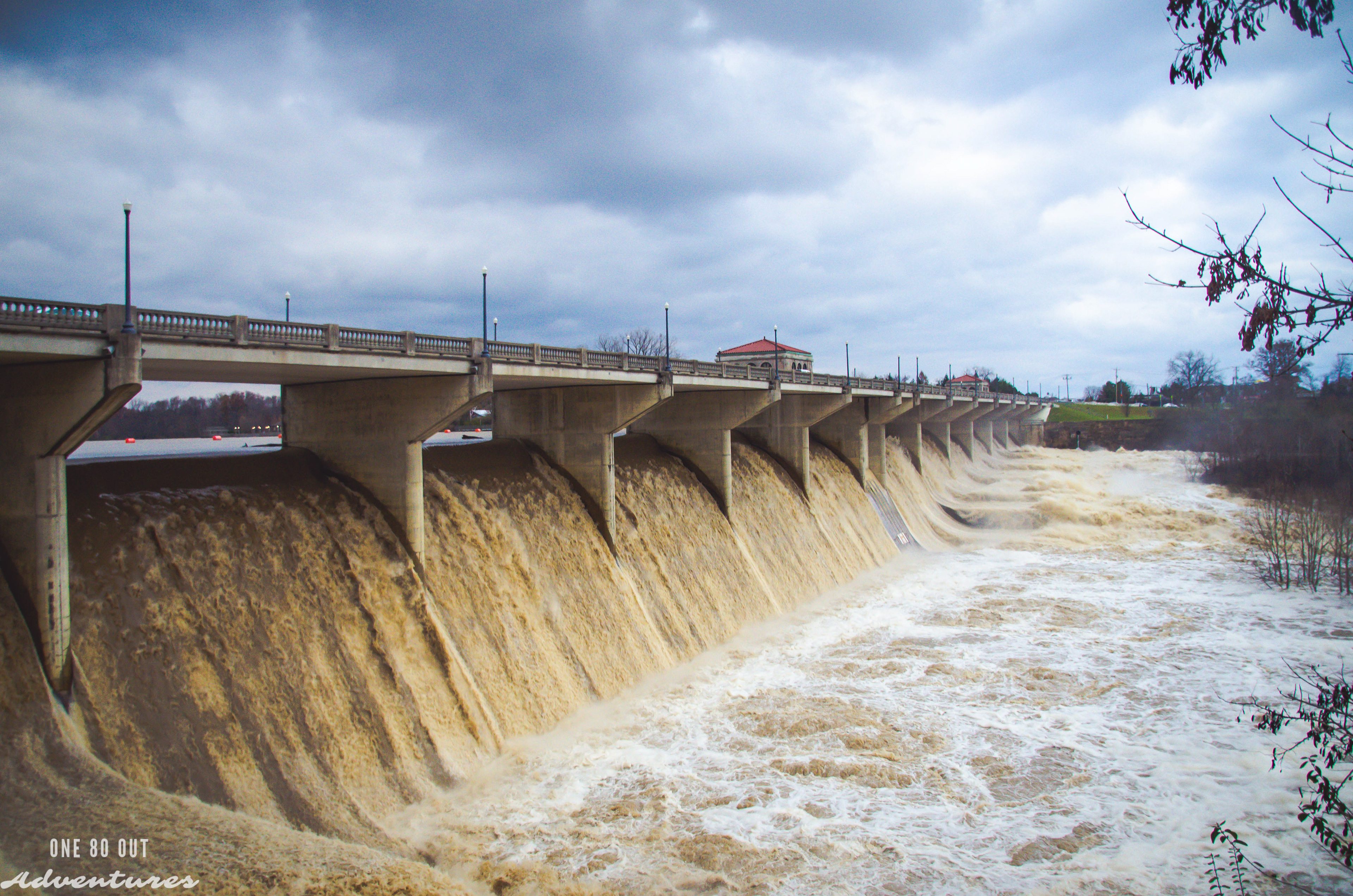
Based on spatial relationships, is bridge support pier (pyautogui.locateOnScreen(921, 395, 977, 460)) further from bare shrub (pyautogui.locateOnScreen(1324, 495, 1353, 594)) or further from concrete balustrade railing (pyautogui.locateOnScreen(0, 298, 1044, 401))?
concrete balustrade railing (pyautogui.locateOnScreen(0, 298, 1044, 401))

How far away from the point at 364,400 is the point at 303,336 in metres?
3.82

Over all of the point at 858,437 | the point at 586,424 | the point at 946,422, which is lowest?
the point at 858,437

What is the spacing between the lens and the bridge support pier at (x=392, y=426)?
61.8 feet

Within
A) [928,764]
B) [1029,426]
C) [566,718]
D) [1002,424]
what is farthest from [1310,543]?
[1029,426]

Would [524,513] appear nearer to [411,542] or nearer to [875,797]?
[411,542]

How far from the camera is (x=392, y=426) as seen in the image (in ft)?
63.8

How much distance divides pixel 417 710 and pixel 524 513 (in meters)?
7.68

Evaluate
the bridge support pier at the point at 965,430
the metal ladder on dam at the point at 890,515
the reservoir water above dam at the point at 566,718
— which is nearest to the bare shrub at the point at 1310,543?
the reservoir water above dam at the point at 566,718

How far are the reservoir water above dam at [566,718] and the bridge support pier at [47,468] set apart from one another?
0.44 m

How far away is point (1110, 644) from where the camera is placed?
25.3 metres

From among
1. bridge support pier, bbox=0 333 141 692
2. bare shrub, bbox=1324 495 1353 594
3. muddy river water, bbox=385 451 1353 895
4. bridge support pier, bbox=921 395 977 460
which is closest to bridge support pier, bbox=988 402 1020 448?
bridge support pier, bbox=921 395 977 460

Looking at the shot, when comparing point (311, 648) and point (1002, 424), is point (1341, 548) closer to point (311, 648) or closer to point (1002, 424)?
point (311, 648)

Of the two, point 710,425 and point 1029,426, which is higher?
point 1029,426

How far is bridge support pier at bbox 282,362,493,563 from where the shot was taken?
18.8 meters
